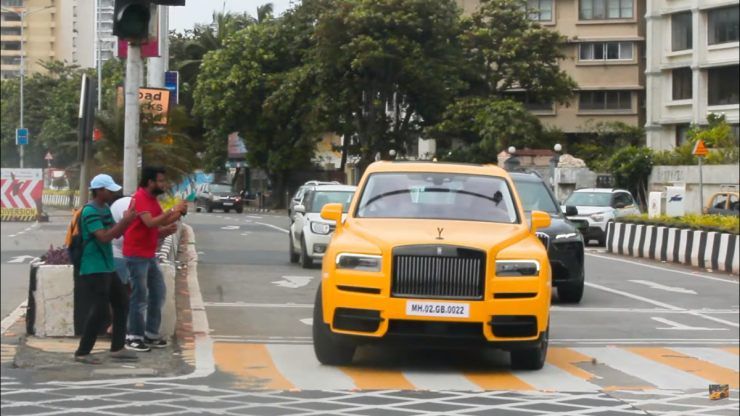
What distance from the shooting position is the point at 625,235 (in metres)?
29.1

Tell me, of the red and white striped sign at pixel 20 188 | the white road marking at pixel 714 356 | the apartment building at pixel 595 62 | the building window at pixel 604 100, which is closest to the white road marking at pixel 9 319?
the red and white striped sign at pixel 20 188

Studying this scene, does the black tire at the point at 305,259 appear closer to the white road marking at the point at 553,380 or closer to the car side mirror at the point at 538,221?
the car side mirror at the point at 538,221

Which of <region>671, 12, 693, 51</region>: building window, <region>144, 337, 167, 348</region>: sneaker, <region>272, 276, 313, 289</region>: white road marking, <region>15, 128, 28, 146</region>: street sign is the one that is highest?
<region>671, 12, 693, 51</region>: building window

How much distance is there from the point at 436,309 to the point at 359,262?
73cm

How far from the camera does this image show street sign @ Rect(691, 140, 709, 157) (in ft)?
41.0

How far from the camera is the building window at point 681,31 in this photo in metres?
10.0

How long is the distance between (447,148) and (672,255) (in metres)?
30.5

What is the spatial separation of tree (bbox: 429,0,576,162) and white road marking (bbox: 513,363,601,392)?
42202 millimetres

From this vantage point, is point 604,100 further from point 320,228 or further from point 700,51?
point 700,51

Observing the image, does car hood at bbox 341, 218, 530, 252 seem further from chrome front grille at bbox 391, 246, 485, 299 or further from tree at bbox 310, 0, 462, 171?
tree at bbox 310, 0, 462, 171

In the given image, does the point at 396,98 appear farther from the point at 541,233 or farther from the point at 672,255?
the point at 541,233

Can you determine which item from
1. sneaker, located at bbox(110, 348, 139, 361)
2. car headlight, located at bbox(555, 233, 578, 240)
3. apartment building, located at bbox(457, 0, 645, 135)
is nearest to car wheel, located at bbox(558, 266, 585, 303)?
car headlight, located at bbox(555, 233, 578, 240)

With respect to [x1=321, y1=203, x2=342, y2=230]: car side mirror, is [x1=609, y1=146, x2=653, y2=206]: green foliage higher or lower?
higher

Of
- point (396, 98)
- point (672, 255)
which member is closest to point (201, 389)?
point (672, 255)
